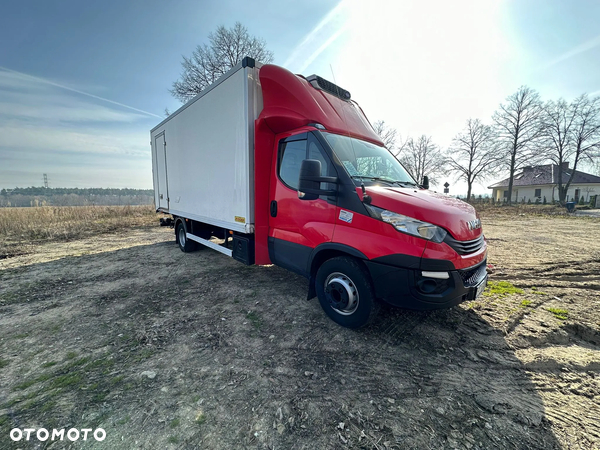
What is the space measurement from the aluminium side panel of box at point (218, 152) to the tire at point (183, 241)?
74 cm

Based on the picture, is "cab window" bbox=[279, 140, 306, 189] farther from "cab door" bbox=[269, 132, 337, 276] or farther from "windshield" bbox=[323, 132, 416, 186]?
"windshield" bbox=[323, 132, 416, 186]

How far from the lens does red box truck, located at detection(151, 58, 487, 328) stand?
2.57m

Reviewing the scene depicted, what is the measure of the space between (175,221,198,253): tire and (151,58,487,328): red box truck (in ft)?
6.26

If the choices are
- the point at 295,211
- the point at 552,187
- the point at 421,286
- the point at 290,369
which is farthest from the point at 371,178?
the point at 552,187

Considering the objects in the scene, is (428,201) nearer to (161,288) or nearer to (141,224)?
(161,288)

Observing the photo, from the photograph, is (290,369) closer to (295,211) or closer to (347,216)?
(347,216)

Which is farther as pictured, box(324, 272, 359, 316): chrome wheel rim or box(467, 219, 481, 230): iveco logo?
box(324, 272, 359, 316): chrome wheel rim

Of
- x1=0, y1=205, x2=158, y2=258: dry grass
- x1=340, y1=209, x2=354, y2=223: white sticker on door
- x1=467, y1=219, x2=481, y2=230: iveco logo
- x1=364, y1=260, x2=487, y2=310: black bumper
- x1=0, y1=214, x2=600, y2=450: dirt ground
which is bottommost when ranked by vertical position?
x1=0, y1=214, x2=600, y2=450: dirt ground

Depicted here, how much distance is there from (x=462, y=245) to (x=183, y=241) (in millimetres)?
6662

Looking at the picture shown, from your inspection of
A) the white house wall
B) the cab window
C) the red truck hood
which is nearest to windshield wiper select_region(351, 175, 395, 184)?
the red truck hood

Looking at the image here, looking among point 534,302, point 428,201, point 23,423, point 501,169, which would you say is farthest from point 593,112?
point 23,423

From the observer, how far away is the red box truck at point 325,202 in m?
2.57

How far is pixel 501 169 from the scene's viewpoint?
2939cm

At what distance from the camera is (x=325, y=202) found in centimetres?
310
